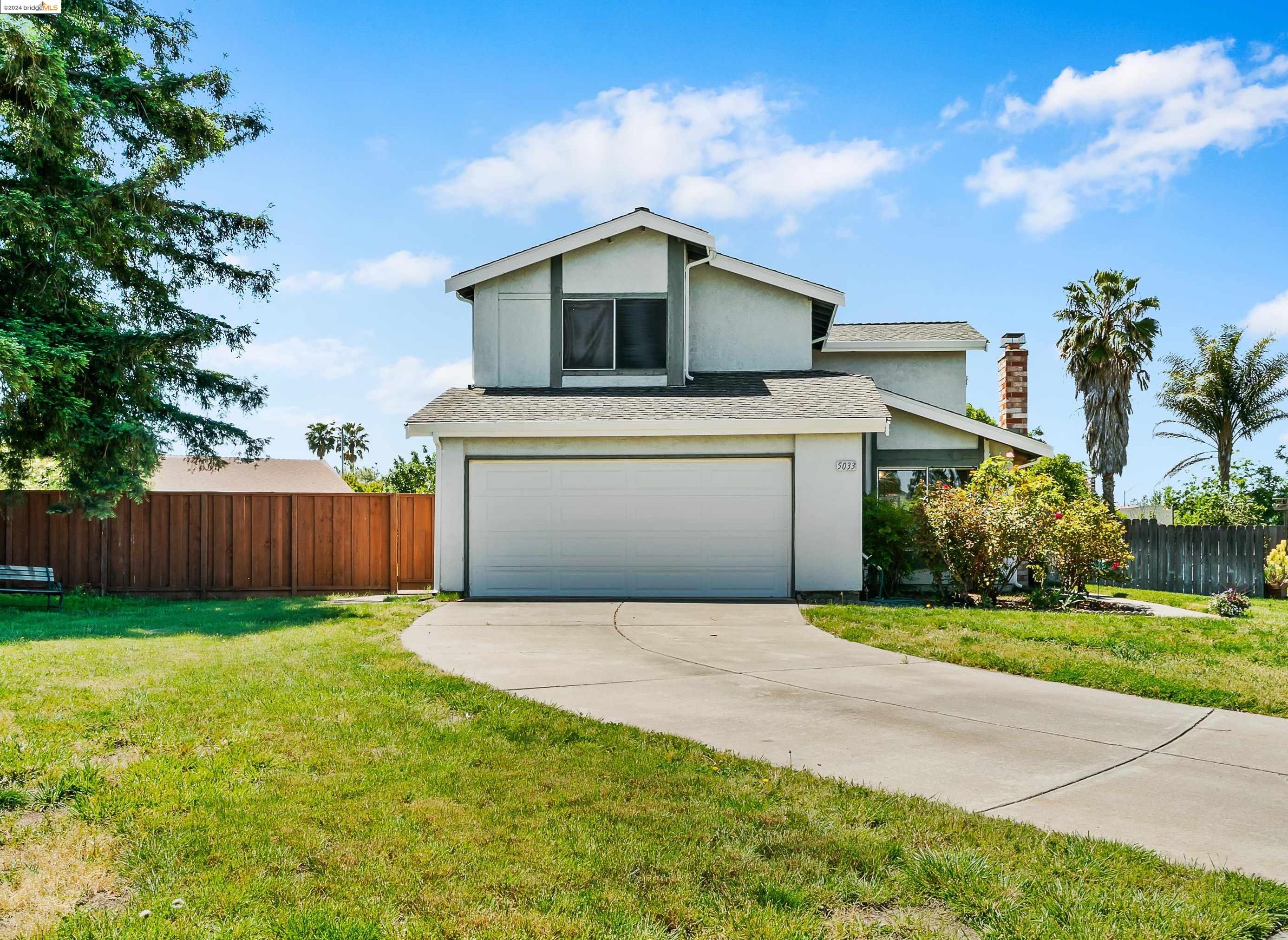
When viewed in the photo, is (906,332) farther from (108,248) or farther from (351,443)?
(351,443)

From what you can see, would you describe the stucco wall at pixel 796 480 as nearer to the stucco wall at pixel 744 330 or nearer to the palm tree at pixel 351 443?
the stucco wall at pixel 744 330

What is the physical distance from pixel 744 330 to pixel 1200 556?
11096mm

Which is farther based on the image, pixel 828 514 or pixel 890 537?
pixel 890 537

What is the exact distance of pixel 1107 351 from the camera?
2920 cm

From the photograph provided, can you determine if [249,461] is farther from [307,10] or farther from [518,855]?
[518,855]

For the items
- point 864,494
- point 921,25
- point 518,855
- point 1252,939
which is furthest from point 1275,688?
point 921,25

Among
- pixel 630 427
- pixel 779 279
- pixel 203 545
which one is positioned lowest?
pixel 203 545

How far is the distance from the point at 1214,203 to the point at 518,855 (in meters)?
17.9

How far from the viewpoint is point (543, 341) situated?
53.4 feet

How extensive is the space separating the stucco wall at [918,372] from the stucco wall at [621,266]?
5167 mm

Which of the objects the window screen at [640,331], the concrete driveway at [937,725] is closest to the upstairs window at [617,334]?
the window screen at [640,331]

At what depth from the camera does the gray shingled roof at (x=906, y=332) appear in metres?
19.4

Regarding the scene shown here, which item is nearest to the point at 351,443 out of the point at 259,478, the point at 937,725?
the point at 259,478

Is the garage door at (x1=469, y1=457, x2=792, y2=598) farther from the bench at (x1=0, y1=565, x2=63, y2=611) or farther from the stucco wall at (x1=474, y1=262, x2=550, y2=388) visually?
the bench at (x1=0, y1=565, x2=63, y2=611)
